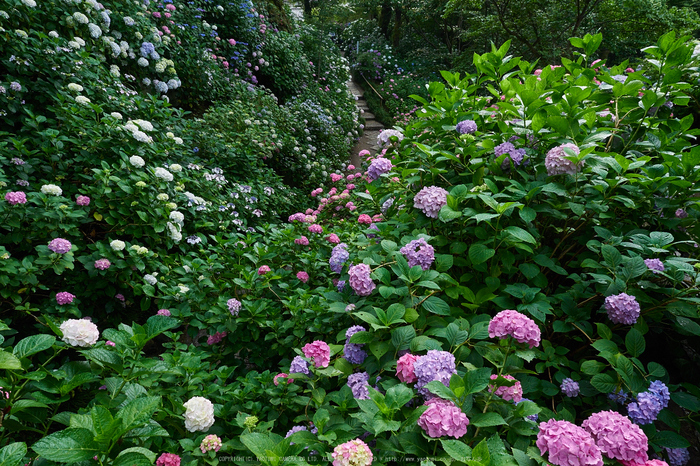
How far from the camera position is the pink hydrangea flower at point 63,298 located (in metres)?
2.08

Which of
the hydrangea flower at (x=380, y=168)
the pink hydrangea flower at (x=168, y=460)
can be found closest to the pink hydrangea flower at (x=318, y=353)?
the pink hydrangea flower at (x=168, y=460)

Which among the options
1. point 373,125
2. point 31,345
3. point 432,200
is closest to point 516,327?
point 432,200

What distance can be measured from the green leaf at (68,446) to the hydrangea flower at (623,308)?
4.89ft

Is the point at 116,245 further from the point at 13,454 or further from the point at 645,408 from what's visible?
the point at 645,408

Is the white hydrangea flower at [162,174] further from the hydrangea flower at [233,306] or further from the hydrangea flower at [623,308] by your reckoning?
the hydrangea flower at [623,308]

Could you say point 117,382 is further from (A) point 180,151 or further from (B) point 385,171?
(A) point 180,151

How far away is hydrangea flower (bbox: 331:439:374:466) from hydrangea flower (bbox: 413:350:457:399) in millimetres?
250

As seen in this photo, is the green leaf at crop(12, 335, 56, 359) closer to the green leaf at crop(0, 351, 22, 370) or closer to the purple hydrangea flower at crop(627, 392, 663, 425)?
the green leaf at crop(0, 351, 22, 370)

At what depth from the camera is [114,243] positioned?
2246 mm

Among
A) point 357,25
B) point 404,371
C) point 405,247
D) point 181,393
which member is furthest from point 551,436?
point 357,25

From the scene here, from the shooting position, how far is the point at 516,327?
1.06m

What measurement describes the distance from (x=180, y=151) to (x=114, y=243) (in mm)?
1591

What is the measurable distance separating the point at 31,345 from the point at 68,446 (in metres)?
0.36

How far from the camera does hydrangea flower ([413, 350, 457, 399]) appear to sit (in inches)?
41.6
